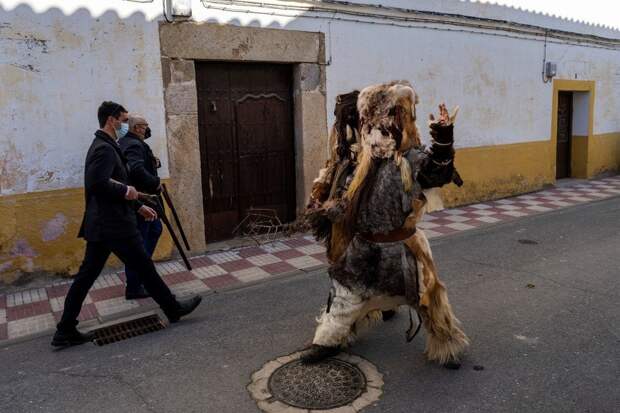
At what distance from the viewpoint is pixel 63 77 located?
5219mm

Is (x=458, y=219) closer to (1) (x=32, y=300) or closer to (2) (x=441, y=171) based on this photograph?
(2) (x=441, y=171)

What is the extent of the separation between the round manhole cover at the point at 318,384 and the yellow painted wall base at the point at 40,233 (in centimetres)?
316

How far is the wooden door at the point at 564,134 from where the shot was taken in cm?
1135

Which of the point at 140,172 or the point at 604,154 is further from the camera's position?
the point at 604,154

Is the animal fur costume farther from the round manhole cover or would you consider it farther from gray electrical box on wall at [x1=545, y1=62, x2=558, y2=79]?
gray electrical box on wall at [x1=545, y1=62, x2=558, y2=79]

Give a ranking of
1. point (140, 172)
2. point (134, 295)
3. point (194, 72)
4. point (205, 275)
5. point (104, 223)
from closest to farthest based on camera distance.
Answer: point (104, 223) → point (140, 172) → point (134, 295) → point (205, 275) → point (194, 72)

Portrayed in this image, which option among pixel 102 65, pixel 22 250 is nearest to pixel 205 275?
pixel 22 250

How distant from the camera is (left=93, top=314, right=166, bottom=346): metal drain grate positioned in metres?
3.96

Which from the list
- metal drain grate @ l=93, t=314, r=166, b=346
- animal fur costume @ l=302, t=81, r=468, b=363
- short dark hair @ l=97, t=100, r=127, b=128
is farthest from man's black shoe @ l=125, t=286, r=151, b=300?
animal fur costume @ l=302, t=81, r=468, b=363

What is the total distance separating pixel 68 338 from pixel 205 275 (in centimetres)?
176

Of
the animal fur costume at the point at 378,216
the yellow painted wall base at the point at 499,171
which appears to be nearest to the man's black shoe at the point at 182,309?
the animal fur costume at the point at 378,216

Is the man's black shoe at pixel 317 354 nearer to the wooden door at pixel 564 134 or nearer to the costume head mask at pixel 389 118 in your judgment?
the costume head mask at pixel 389 118

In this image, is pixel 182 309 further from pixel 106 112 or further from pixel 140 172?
pixel 106 112

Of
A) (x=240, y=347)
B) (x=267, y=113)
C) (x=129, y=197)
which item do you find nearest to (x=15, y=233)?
(x=129, y=197)
